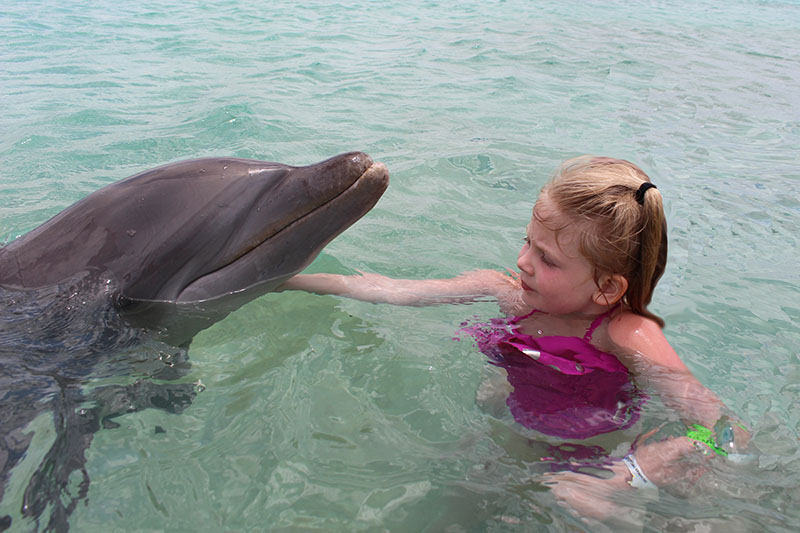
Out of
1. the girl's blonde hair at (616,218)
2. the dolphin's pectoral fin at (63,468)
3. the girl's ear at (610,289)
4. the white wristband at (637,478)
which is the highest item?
the girl's blonde hair at (616,218)

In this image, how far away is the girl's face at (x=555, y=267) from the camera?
10.6 feet

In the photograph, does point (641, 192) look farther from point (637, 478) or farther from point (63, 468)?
point (63, 468)

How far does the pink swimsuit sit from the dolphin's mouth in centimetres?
116

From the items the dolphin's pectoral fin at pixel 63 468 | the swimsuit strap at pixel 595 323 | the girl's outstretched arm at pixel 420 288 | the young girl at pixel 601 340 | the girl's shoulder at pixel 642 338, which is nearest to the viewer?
the dolphin's pectoral fin at pixel 63 468

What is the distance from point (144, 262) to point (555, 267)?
2007 millimetres

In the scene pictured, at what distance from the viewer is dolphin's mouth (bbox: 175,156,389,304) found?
346 centimetres

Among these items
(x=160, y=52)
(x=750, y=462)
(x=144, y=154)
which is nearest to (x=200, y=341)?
(x=750, y=462)

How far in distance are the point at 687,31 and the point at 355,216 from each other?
17.3 metres

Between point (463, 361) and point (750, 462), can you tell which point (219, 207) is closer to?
point (463, 361)

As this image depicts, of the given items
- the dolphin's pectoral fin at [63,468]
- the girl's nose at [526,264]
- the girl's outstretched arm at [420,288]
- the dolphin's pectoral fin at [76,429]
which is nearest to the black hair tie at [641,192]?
the girl's nose at [526,264]

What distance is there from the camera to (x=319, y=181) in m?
3.45

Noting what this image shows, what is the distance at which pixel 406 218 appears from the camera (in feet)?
19.8

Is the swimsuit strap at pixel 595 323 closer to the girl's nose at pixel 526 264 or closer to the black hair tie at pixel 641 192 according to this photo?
the girl's nose at pixel 526 264

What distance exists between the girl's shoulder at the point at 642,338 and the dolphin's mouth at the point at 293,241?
1348 mm
